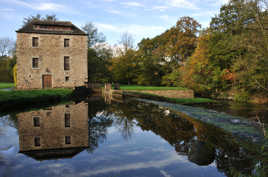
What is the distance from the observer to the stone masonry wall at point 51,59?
24609 mm

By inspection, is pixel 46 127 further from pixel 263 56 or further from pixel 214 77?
pixel 214 77

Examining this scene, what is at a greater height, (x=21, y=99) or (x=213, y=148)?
(x=21, y=99)

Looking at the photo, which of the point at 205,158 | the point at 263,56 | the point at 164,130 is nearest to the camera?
the point at 205,158

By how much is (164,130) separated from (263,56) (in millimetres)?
8599

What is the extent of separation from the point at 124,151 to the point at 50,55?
2473 cm

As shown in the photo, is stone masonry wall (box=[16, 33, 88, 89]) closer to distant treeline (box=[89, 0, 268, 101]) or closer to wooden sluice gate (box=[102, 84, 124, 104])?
wooden sluice gate (box=[102, 84, 124, 104])

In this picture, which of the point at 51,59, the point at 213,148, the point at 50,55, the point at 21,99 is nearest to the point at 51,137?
the point at 213,148

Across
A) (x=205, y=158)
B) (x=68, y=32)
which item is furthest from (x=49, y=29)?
(x=205, y=158)

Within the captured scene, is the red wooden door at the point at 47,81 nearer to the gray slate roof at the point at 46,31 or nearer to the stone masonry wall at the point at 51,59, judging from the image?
the stone masonry wall at the point at 51,59

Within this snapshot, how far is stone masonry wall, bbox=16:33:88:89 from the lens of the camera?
80.7ft

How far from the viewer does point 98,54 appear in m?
40.3

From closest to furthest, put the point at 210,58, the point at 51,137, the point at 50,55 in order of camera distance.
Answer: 1. the point at 51,137
2. the point at 50,55
3. the point at 210,58

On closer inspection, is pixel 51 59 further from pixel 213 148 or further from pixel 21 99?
pixel 213 148

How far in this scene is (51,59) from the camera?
25.5 metres
